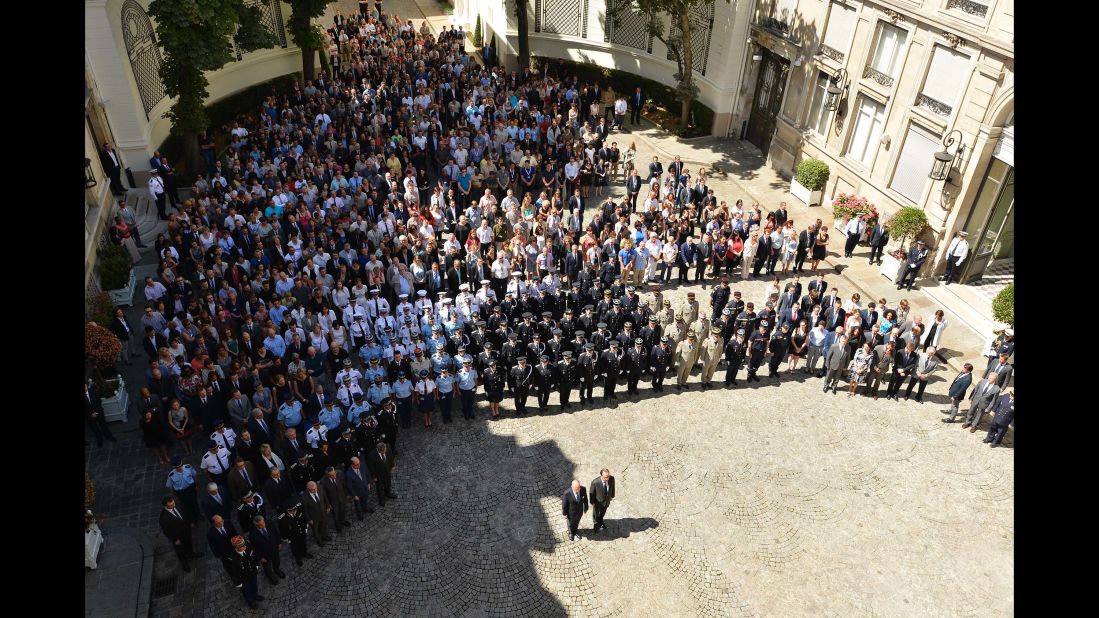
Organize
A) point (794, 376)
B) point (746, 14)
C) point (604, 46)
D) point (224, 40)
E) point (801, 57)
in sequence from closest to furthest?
point (794, 376), point (224, 40), point (801, 57), point (746, 14), point (604, 46)

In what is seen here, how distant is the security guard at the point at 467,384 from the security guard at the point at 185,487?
533cm

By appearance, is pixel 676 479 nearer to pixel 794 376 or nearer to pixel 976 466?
pixel 794 376

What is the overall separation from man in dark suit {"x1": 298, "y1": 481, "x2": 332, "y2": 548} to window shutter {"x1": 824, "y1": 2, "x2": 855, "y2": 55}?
2089 cm

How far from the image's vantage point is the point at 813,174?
2497 cm

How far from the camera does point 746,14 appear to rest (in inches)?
1087

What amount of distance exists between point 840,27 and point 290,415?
811 inches

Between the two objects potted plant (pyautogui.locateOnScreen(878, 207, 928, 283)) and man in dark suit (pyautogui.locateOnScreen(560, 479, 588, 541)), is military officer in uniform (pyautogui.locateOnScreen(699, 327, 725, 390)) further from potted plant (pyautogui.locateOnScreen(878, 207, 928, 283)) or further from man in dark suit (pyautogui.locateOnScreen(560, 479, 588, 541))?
potted plant (pyautogui.locateOnScreen(878, 207, 928, 283))

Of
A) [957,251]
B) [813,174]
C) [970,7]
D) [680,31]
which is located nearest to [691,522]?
[957,251]

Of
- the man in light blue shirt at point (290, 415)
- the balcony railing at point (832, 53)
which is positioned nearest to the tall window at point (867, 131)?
the balcony railing at point (832, 53)
